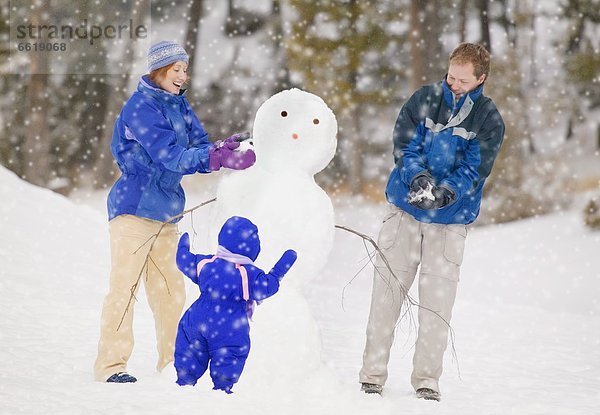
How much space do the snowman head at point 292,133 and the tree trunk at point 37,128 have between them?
10.3m

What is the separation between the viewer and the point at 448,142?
3.96m

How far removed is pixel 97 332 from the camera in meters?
5.29

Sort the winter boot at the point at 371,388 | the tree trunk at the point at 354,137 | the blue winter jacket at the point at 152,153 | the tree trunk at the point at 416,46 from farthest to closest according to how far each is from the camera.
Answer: the tree trunk at the point at 354,137 → the tree trunk at the point at 416,46 → the winter boot at the point at 371,388 → the blue winter jacket at the point at 152,153

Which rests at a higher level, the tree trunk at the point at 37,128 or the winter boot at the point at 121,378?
the tree trunk at the point at 37,128

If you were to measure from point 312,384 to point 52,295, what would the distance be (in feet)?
10.3

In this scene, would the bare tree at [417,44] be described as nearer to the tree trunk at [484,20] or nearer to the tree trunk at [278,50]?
the tree trunk at [484,20]

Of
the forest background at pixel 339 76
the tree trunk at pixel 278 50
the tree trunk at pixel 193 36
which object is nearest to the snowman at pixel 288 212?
the forest background at pixel 339 76

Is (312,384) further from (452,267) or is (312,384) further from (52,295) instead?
(52,295)

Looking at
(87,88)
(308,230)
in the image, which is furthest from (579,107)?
(308,230)

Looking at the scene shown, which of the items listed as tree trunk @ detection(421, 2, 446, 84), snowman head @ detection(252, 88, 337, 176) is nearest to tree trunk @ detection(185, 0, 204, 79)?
tree trunk @ detection(421, 2, 446, 84)

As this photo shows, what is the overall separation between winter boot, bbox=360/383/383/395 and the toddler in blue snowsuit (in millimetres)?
761

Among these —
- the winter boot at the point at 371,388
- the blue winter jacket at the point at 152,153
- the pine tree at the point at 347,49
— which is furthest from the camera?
the pine tree at the point at 347,49

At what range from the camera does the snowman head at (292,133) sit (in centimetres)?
365

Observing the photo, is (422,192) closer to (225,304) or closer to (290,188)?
(290,188)
